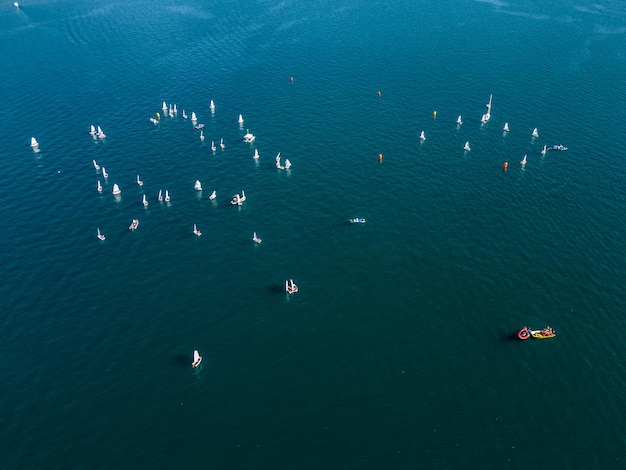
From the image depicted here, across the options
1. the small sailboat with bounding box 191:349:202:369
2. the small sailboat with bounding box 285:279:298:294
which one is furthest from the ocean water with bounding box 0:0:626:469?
the small sailboat with bounding box 285:279:298:294

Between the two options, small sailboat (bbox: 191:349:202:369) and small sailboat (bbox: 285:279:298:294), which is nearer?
small sailboat (bbox: 191:349:202:369)

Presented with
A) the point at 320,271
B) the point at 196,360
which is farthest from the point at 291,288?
the point at 196,360

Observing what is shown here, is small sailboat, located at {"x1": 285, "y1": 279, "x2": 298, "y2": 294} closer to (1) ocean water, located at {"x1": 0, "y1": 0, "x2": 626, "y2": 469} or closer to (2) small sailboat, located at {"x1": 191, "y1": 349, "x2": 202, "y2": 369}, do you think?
(1) ocean water, located at {"x1": 0, "y1": 0, "x2": 626, "y2": 469}

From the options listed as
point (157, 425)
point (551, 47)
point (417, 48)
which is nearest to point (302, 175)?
point (157, 425)

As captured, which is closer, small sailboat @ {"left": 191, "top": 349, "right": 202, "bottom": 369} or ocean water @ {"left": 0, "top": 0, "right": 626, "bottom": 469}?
ocean water @ {"left": 0, "top": 0, "right": 626, "bottom": 469}

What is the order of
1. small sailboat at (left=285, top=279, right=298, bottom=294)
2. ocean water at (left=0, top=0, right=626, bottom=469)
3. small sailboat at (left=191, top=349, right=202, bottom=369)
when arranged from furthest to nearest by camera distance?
small sailboat at (left=285, top=279, right=298, bottom=294)
small sailboat at (left=191, top=349, right=202, bottom=369)
ocean water at (left=0, top=0, right=626, bottom=469)

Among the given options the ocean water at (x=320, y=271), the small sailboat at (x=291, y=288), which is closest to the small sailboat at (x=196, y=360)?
the ocean water at (x=320, y=271)

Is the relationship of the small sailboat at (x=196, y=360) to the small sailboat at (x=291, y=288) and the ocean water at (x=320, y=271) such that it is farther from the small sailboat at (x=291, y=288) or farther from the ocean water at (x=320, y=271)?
the small sailboat at (x=291, y=288)

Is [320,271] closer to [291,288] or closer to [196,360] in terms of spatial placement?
[291,288]

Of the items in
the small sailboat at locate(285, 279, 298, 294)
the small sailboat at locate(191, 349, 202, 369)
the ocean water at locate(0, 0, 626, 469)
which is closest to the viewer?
the ocean water at locate(0, 0, 626, 469)
